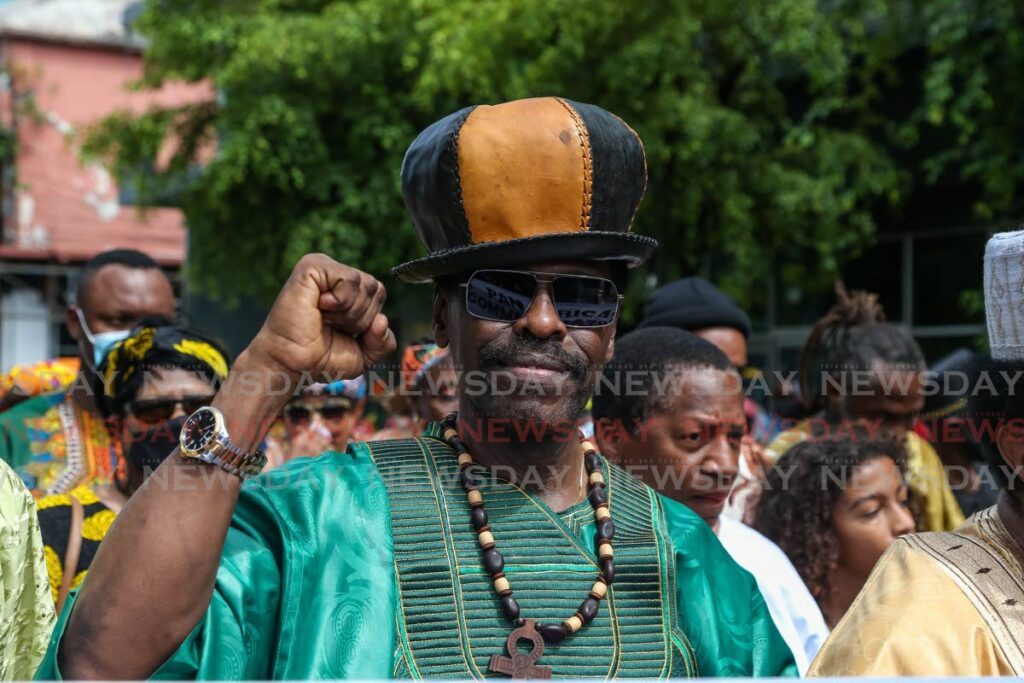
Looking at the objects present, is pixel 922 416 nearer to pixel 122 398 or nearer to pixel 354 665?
pixel 122 398

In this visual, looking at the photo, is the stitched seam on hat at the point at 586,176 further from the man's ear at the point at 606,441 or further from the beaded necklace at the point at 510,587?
the man's ear at the point at 606,441

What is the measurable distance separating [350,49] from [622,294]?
31.6ft

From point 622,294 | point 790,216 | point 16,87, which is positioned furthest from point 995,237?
point 16,87

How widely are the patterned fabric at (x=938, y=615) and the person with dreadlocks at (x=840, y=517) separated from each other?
1.73 metres

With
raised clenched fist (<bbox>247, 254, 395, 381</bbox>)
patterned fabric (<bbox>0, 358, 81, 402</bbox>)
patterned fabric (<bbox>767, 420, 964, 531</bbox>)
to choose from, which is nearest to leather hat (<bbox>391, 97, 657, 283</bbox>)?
raised clenched fist (<bbox>247, 254, 395, 381</bbox>)

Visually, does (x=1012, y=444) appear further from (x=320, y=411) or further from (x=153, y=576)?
(x=320, y=411)

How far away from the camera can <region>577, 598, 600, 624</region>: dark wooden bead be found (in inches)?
84.3

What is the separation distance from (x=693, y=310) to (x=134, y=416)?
2.36 m

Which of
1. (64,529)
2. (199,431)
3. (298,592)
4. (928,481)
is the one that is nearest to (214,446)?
(199,431)

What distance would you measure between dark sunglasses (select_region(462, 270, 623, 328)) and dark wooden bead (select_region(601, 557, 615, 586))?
0.45 meters

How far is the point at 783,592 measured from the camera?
3.31 meters

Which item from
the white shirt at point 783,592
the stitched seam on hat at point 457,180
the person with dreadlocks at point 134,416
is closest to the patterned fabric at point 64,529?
the person with dreadlocks at point 134,416

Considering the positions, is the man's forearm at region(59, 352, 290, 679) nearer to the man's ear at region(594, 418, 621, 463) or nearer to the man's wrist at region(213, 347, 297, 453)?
the man's wrist at region(213, 347, 297, 453)

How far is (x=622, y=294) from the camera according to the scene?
236 centimetres
